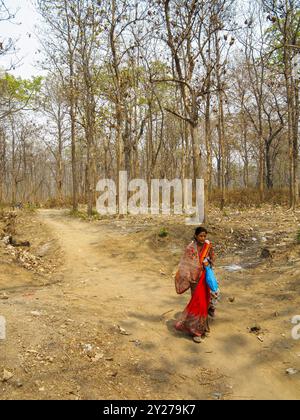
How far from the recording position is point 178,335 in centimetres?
509

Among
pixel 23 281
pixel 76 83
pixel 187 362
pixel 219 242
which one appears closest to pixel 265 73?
pixel 76 83

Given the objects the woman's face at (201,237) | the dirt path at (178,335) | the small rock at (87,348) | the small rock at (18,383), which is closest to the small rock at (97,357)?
the small rock at (87,348)

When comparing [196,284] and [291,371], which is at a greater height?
[196,284]

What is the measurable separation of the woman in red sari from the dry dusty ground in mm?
195

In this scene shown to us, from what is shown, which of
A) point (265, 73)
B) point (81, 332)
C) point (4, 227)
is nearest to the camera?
point (81, 332)

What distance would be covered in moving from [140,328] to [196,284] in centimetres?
104

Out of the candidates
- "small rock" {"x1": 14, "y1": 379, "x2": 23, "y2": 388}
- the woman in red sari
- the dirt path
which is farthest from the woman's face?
"small rock" {"x1": 14, "y1": 379, "x2": 23, "y2": 388}

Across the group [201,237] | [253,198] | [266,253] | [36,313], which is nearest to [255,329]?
[201,237]

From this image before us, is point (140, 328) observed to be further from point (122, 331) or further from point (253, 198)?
point (253, 198)

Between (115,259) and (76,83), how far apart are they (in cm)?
1130

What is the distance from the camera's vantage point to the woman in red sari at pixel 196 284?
500 cm
